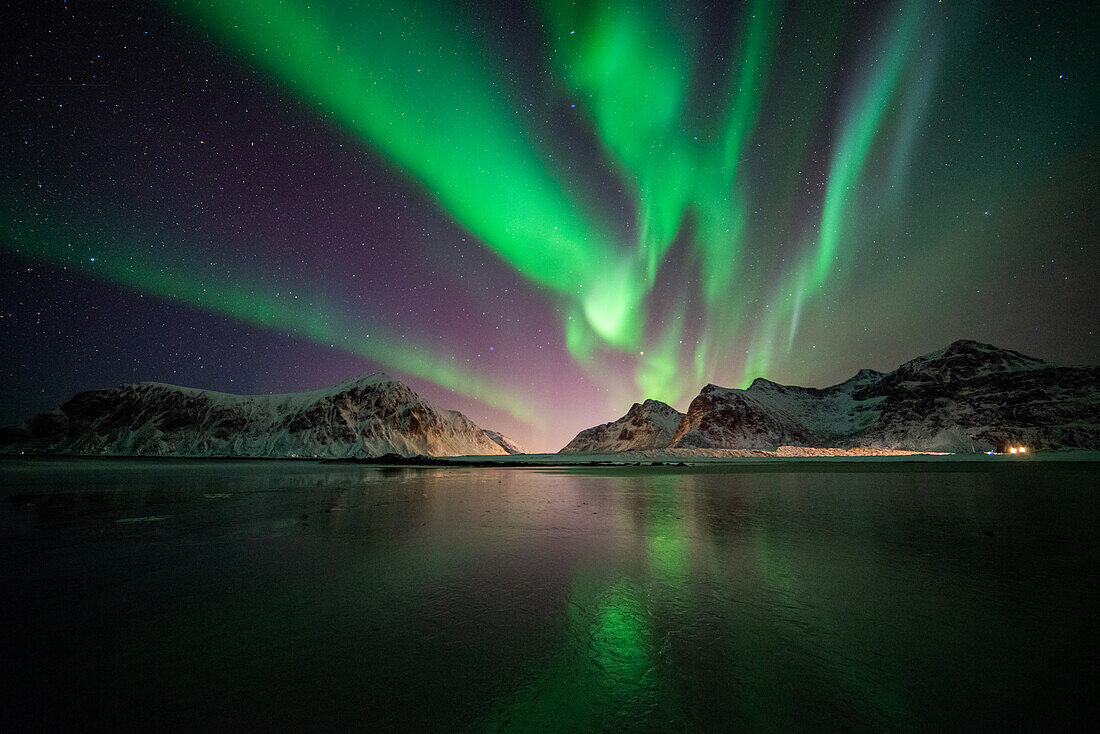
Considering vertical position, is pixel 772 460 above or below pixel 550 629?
above

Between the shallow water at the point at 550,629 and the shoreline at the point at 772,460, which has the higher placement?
the shoreline at the point at 772,460

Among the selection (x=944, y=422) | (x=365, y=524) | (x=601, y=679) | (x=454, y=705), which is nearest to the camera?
(x=454, y=705)

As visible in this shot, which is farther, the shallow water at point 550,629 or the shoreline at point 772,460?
the shoreline at point 772,460

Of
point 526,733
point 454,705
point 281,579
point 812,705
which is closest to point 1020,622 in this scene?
point 812,705

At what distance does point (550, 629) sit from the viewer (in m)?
6.90

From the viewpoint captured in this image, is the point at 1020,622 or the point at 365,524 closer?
the point at 1020,622

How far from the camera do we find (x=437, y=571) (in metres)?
10.1

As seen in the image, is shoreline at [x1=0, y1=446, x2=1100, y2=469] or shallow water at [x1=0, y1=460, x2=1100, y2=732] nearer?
shallow water at [x1=0, y1=460, x2=1100, y2=732]

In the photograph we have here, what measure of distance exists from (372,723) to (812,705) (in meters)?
4.81

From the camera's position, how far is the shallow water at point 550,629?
4.57m

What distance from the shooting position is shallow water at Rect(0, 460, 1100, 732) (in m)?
4.57

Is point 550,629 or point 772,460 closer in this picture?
point 550,629

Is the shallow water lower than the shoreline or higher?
lower

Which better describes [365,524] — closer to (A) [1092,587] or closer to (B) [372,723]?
(B) [372,723]
